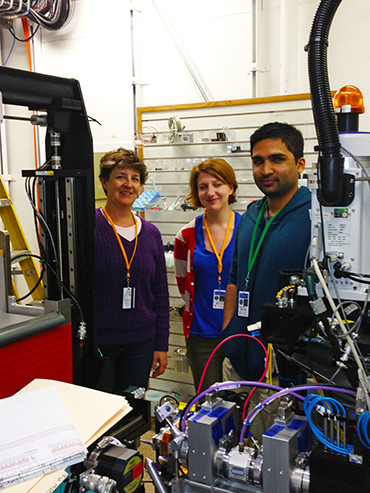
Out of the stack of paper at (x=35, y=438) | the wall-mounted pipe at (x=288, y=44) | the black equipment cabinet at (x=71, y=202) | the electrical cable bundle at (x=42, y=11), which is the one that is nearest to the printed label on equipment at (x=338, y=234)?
the stack of paper at (x=35, y=438)

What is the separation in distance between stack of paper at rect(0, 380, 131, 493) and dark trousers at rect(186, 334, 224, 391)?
A: 1535 mm

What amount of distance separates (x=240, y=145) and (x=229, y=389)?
235 centimetres

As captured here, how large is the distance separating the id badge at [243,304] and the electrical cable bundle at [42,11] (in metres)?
3.19

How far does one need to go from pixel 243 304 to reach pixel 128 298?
2.18 feet

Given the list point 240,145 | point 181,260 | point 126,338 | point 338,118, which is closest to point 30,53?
point 240,145

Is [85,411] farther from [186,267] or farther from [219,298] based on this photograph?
[186,267]

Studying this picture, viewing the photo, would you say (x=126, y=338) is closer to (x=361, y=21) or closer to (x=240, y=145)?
(x=240, y=145)

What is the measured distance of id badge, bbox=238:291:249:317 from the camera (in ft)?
7.16

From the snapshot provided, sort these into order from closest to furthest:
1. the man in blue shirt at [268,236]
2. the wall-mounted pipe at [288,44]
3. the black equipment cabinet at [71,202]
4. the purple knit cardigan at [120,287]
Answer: the man in blue shirt at [268,236], the black equipment cabinet at [71,202], the purple knit cardigan at [120,287], the wall-mounted pipe at [288,44]

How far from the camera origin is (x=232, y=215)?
9.75 feet

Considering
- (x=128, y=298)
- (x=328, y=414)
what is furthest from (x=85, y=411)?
(x=128, y=298)

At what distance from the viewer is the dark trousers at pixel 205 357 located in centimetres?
279

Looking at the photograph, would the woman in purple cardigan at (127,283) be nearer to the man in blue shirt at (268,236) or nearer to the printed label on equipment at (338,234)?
the man in blue shirt at (268,236)

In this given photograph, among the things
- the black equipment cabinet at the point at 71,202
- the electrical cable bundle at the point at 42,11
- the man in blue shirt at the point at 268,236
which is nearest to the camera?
the man in blue shirt at the point at 268,236
